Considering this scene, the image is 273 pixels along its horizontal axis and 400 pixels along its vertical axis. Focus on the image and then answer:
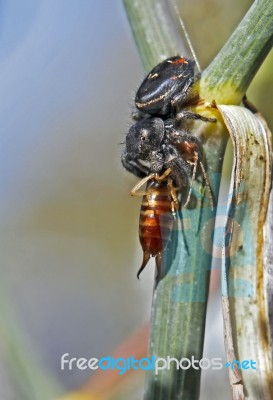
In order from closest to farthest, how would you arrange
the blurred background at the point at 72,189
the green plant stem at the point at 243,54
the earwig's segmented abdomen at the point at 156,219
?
1. the green plant stem at the point at 243,54
2. the earwig's segmented abdomen at the point at 156,219
3. the blurred background at the point at 72,189

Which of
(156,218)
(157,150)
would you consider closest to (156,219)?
(156,218)

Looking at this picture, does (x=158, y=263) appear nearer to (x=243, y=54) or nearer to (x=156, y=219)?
(x=156, y=219)

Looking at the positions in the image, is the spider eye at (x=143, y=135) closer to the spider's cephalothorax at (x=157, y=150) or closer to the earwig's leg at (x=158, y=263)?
the spider's cephalothorax at (x=157, y=150)

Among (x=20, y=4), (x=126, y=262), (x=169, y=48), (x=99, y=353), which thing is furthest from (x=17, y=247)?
(x=169, y=48)

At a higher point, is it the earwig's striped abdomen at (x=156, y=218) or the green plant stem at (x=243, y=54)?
the green plant stem at (x=243, y=54)

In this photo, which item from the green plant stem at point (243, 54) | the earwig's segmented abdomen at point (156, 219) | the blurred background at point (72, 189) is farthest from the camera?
the blurred background at point (72, 189)

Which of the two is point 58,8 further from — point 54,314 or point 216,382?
point 216,382

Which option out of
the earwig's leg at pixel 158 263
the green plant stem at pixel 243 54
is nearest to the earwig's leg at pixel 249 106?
the green plant stem at pixel 243 54

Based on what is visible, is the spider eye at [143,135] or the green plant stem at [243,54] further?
the spider eye at [143,135]

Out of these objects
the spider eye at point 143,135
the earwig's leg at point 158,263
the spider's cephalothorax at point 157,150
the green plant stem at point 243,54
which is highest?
the green plant stem at point 243,54
